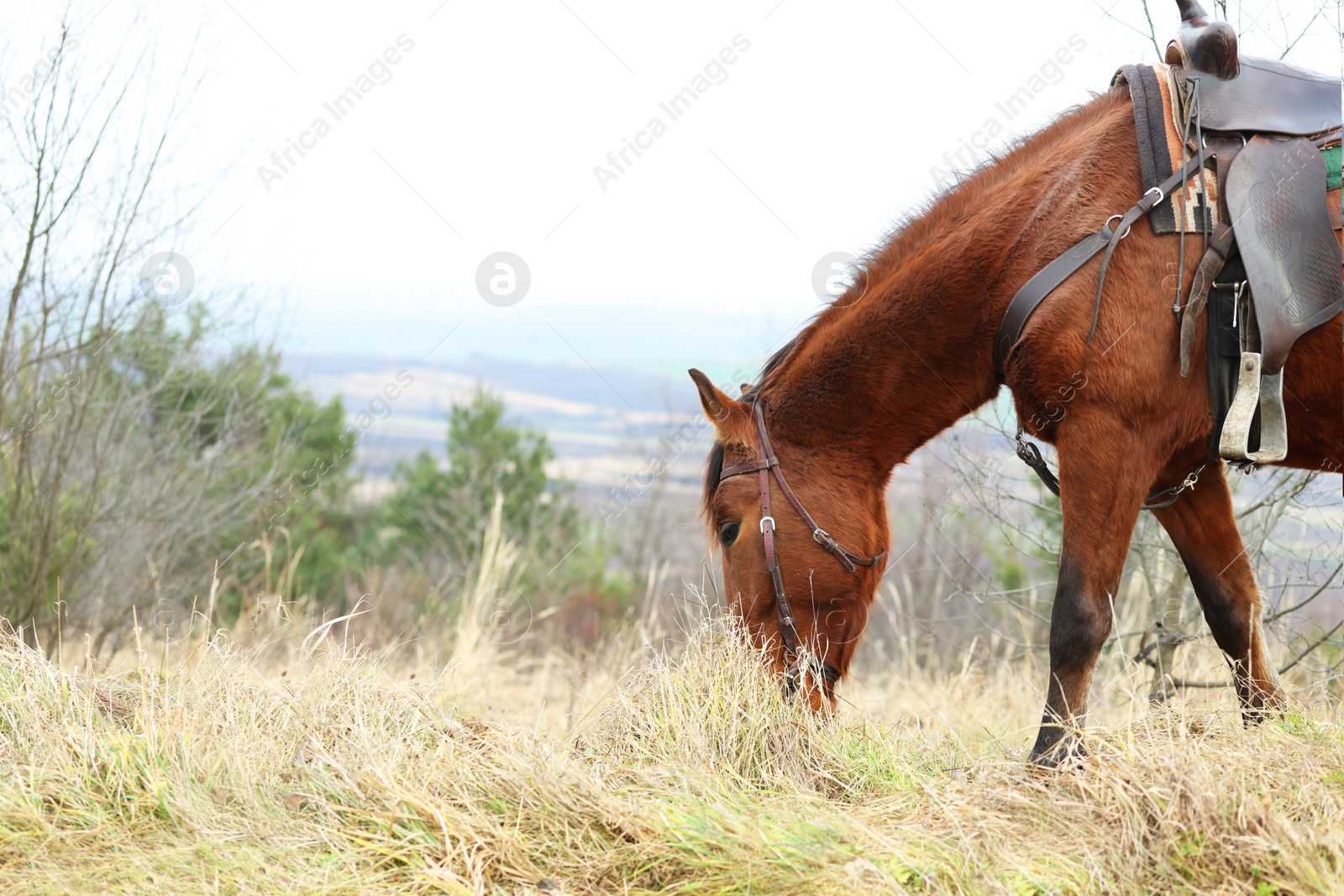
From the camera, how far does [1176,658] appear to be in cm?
545

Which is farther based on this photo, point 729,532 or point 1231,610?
point 729,532

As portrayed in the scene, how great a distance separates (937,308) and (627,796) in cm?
195

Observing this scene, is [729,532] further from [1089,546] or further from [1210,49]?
[1210,49]

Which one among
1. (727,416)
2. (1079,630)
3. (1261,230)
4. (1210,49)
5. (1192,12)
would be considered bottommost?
(1079,630)

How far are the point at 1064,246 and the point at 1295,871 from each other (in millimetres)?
1888

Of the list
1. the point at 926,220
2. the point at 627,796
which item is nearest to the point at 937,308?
the point at 926,220

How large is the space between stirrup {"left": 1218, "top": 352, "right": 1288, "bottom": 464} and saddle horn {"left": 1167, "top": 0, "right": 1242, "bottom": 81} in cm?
102

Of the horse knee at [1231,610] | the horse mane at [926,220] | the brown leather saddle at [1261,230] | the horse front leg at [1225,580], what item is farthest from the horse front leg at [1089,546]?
the horse mane at [926,220]

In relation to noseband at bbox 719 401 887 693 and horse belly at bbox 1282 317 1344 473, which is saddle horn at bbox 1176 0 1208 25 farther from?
noseband at bbox 719 401 887 693

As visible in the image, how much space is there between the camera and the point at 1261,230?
299 cm

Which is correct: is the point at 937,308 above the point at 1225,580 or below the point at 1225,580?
above

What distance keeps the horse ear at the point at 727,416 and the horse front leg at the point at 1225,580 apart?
154 cm

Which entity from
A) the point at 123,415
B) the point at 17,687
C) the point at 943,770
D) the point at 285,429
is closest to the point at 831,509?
the point at 943,770

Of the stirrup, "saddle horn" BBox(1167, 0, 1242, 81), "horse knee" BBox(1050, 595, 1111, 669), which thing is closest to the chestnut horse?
"horse knee" BBox(1050, 595, 1111, 669)
